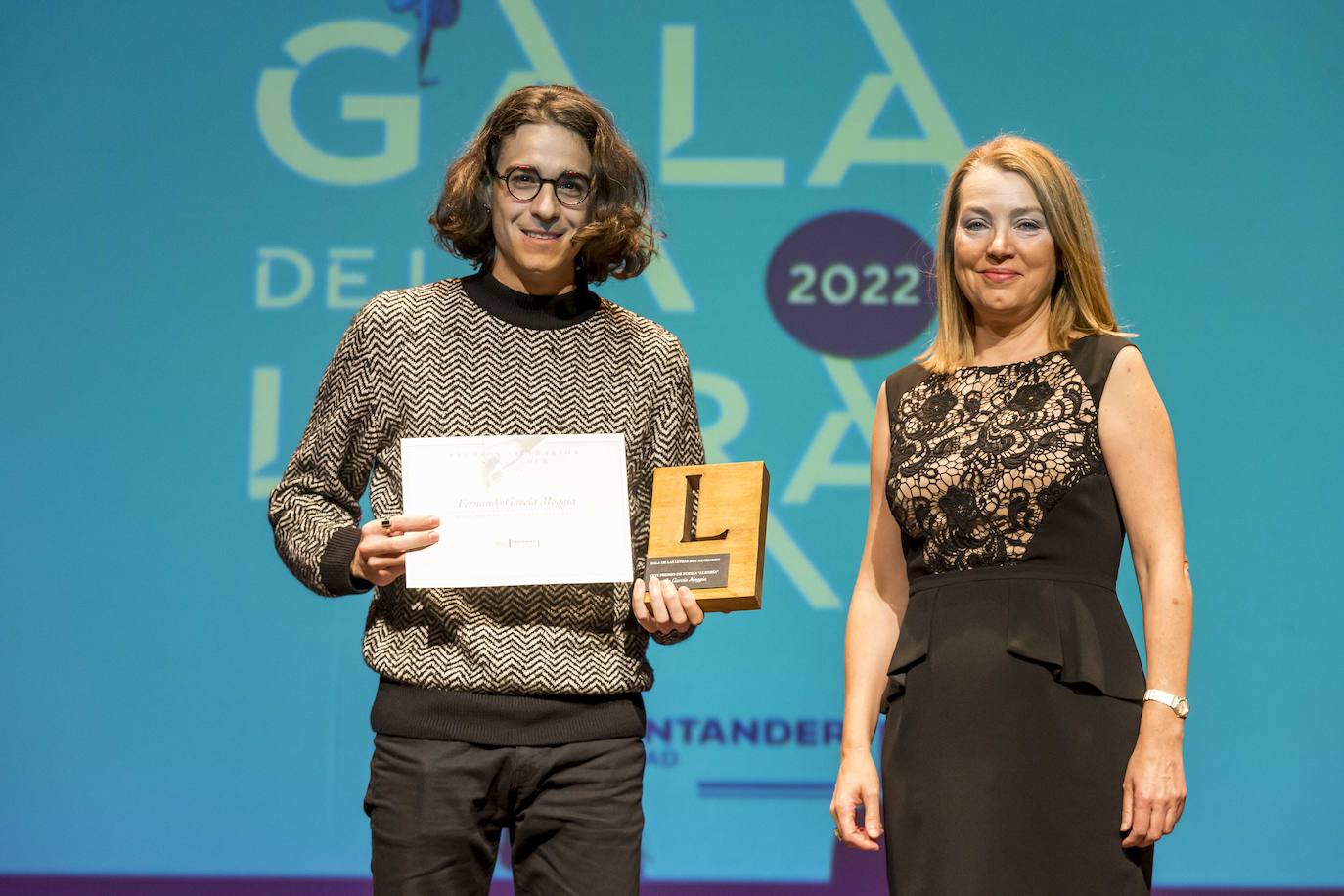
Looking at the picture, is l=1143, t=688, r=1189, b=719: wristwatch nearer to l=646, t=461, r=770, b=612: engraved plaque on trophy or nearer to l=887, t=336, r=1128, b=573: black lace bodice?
l=887, t=336, r=1128, b=573: black lace bodice

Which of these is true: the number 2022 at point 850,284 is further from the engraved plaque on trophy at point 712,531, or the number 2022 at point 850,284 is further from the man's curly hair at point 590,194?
the engraved plaque on trophy at point 712,531

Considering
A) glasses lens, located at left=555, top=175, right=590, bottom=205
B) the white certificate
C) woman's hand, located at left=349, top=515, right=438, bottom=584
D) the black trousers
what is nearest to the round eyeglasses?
glasses lens, located at left=555, top=175, right=590, bottom=205

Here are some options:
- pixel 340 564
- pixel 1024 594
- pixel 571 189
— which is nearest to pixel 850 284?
pixel 571 189

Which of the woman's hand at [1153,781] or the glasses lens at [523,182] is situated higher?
the glasses lens at [523,182]

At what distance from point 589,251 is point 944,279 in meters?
0.50

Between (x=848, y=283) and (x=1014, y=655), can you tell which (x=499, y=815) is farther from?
(x=848, y=283)

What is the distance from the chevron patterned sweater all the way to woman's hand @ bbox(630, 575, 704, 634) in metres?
0.06

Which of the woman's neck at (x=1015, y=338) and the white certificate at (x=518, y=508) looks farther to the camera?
the woman's neck at (x=1015, y=338)

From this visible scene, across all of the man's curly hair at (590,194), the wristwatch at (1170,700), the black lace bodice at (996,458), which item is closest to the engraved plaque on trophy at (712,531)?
the black lace bodice at (996,458)

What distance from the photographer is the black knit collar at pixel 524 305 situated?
1.88 m

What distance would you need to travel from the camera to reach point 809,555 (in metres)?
3.46

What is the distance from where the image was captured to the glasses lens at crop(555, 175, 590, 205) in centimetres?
190

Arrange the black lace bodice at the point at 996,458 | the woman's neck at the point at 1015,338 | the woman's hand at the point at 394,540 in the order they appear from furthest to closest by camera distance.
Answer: the woman's neck at the point at 1015,338, the black lace bodice at the point at 996,458, the woman's hand at the point at 394,540

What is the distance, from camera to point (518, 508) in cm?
174
